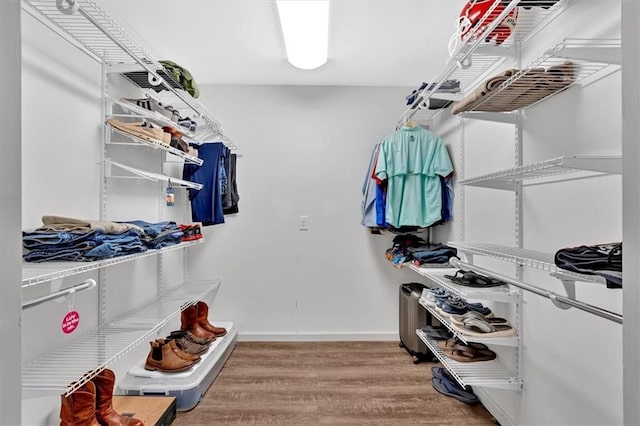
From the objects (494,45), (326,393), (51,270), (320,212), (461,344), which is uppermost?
(494,45)

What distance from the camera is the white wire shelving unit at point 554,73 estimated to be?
40.9 inches

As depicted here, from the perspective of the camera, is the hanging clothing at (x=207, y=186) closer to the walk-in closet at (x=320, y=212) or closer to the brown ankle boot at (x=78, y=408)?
the walk-in closet at (x=320, y=212)

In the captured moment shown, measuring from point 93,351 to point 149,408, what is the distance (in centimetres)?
48

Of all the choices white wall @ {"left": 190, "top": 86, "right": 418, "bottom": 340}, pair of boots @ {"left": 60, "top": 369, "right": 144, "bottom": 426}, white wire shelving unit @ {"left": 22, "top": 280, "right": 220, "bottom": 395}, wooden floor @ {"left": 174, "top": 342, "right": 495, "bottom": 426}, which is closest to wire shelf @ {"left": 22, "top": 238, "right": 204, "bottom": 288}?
white wire shelving unit @ {"left": 22, "top": 280, "right": 220, "bottom": 395}

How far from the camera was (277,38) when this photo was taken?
235 centimetres

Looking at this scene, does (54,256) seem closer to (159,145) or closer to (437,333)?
(159,145)

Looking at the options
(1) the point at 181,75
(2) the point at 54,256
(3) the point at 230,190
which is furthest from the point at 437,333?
(1) the point at 181,75

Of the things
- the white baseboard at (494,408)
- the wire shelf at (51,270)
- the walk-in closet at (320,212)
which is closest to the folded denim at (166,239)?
the walk-in closet at (320,212)

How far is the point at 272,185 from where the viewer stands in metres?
3.22

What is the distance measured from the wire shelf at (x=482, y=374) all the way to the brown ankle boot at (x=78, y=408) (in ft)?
5.47

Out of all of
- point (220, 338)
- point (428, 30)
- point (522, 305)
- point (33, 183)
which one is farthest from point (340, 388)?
point (428, 30)

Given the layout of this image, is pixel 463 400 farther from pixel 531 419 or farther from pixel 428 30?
pixel 428 30

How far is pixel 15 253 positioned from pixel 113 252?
3.73 ft

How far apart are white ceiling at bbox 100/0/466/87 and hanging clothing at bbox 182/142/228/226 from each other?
707 mm
